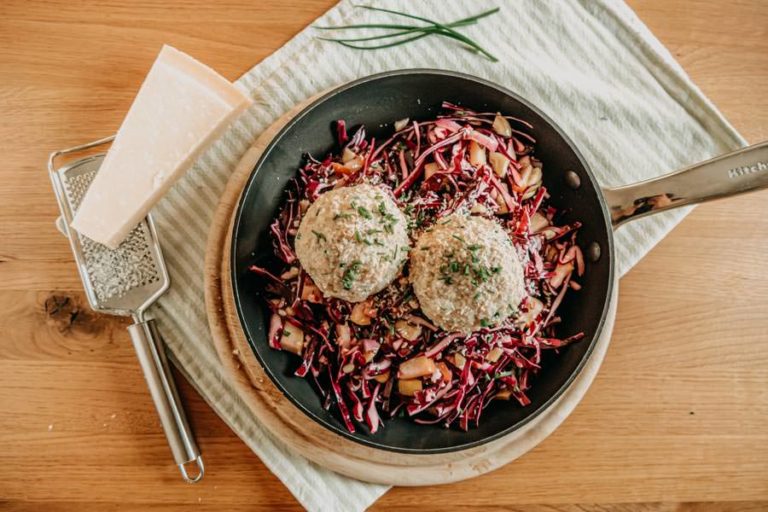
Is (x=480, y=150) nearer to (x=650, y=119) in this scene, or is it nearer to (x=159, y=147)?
(x=650, y=119)

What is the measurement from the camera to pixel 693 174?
1.84 metres

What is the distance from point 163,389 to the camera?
213cm

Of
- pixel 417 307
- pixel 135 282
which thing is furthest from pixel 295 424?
pixel 135 282

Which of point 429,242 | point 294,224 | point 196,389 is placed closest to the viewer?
point 429,242

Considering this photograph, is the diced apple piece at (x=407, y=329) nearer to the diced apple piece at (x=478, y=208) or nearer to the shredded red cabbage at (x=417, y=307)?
the shredded red cabbage at (x=417, y=307)

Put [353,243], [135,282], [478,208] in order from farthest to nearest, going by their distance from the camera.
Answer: [135,282]
[478,208]
[353,243]

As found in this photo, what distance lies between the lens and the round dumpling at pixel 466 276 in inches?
65.6

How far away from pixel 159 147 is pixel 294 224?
57 cm

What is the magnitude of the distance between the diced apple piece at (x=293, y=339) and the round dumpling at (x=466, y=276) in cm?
49

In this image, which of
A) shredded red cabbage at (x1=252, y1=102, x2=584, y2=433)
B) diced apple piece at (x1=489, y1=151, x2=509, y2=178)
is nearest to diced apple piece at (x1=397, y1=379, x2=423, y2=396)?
shredded red cabbage at (x1=252, y1=102, x2=584, y2=433)

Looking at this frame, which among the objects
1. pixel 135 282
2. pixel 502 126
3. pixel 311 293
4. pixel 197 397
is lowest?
pixel 197 397

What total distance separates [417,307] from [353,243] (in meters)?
0.34

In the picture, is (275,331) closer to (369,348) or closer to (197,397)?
(369,348)

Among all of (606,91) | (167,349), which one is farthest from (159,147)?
(606,91)
